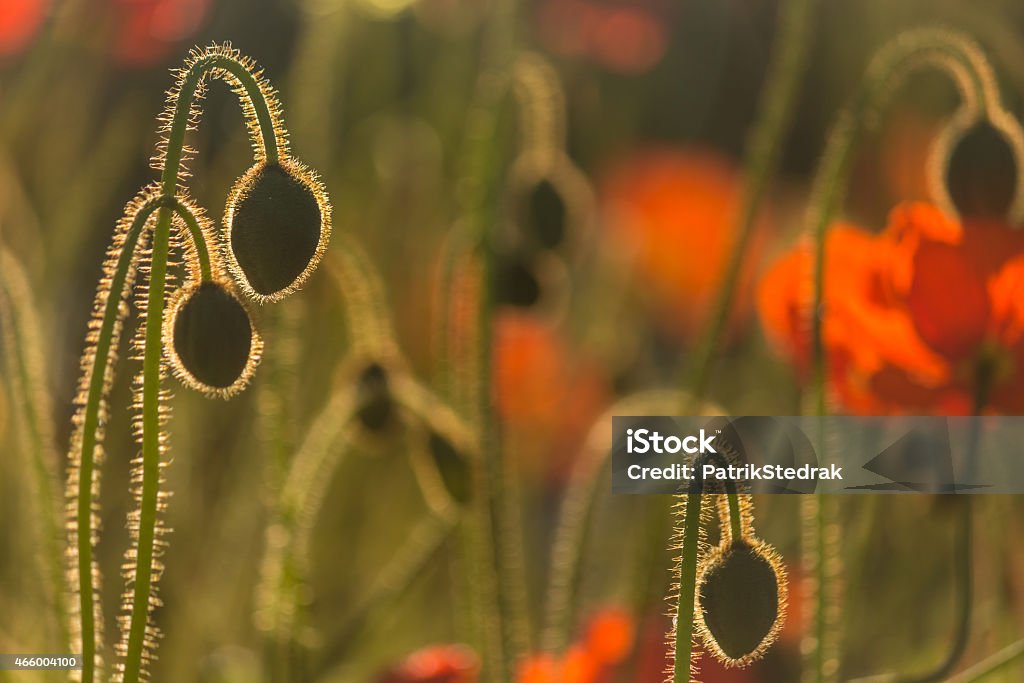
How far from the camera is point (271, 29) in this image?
1.52 m

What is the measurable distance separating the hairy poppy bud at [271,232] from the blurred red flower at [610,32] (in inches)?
55.3

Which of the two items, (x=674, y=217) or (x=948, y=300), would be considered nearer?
(x=948, y=300)

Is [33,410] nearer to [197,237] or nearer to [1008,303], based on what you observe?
[197,237]

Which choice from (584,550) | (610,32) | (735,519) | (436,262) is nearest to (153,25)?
(436,262)

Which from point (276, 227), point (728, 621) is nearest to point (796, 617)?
point (728, 621)

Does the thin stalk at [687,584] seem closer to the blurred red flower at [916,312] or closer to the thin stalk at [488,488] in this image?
the thin stalk at [488,488]

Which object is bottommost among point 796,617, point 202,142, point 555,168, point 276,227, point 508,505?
point 796,617

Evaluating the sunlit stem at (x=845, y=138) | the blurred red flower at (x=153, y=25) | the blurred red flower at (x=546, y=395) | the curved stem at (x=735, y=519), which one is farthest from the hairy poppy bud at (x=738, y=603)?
the blurred red flower at (x=153, y=25)

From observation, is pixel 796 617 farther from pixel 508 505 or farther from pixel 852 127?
pixel 852 127

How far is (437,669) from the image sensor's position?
2.37 feet

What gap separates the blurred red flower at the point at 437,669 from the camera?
72 centimetres

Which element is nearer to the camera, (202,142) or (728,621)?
(728,621)

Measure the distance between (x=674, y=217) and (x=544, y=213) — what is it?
109cm

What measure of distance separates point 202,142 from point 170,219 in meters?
1.03
